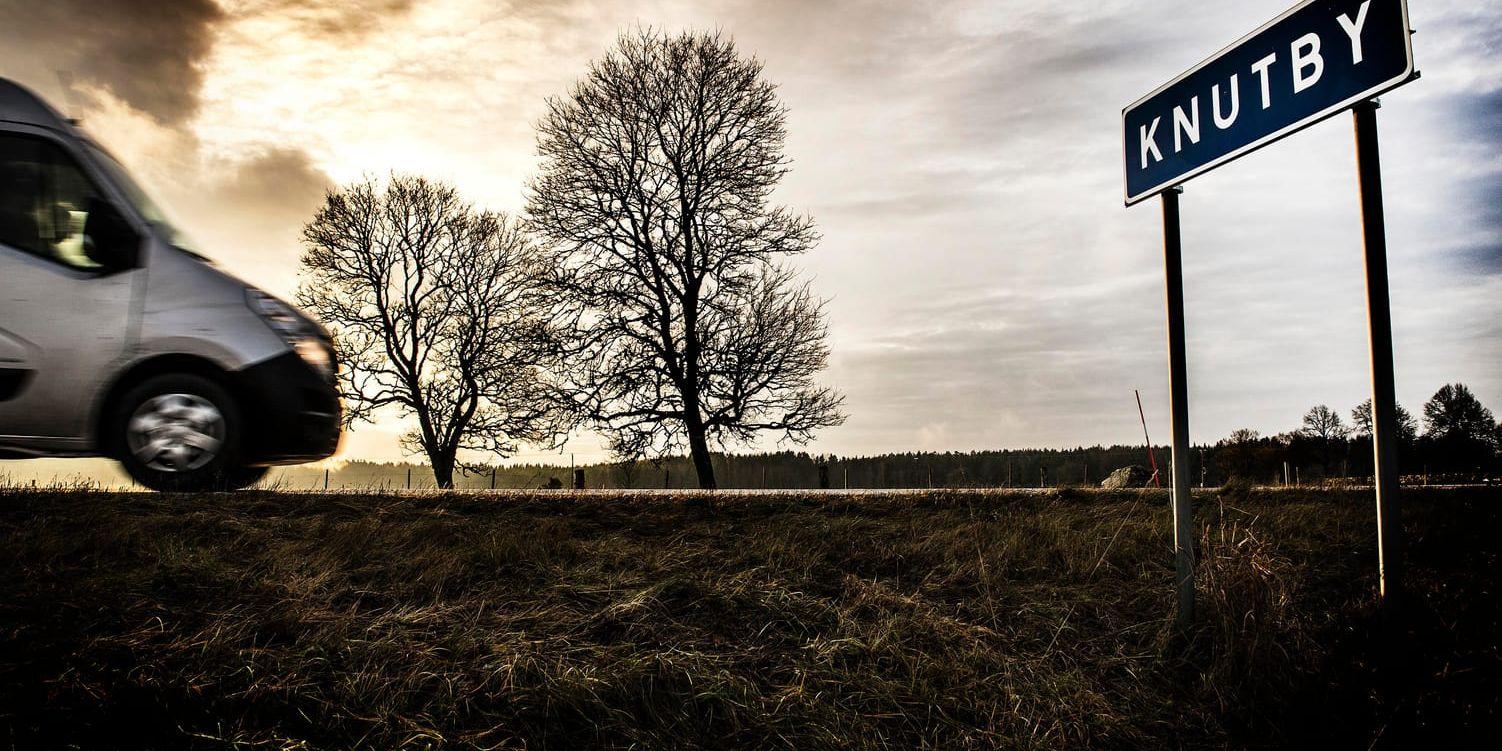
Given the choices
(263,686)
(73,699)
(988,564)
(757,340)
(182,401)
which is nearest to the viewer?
(73,699)

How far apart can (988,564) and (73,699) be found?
208 inches

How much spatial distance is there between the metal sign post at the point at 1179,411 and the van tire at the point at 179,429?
18.8ft

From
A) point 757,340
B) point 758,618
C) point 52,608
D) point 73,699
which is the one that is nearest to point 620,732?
point 758,618

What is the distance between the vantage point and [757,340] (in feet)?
62.4

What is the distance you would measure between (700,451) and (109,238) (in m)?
14.7

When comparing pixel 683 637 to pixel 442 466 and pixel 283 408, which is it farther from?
pixel 442 466

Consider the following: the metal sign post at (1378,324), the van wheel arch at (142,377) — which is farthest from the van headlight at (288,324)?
the metal sign post at (1378,324)

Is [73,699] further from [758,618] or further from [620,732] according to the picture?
[758,618]

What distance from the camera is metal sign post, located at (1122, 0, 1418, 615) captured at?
14.9 ft

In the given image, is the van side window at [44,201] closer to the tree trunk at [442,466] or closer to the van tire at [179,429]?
the van tire at [179,429]

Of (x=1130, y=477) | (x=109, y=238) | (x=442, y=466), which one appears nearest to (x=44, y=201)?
(x=109, y=238)

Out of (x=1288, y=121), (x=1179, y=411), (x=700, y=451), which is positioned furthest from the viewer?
(x=700, y=451)

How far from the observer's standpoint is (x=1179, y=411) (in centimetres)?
536

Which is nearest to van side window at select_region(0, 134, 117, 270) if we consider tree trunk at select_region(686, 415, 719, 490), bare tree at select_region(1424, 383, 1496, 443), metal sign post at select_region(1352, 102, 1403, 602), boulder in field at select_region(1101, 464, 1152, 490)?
metal sign post at select_region(1352, 102, 1403, 602)
